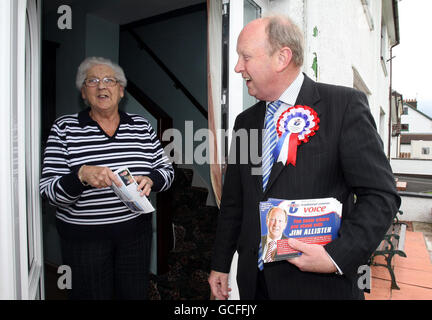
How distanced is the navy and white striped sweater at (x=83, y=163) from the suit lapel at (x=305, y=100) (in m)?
0.85

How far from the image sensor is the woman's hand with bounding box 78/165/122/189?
1.39 metres

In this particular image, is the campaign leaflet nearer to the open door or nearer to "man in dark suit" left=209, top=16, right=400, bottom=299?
"man in dark suit" left=209, top=16, right=400, bottom=299

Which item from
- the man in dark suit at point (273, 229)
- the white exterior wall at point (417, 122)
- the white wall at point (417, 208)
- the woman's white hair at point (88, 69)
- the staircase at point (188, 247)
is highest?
the white exterior wall at point (417, 122)

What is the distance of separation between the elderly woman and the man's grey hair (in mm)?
924

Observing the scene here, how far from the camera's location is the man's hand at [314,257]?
37.2 inches

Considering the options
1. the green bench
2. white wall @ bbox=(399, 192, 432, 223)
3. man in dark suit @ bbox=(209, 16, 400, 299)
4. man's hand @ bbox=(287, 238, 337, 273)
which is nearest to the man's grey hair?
man in dark suit @ bbox=(209, 16, 400, 299)

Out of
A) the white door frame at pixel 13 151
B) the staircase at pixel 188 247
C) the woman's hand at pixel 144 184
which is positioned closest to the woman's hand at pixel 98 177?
the woman's hand at pixel 144 184

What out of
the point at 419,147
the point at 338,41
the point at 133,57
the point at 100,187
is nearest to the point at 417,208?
the point at 338,41

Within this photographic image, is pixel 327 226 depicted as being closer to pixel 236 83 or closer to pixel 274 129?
pixel 274 129

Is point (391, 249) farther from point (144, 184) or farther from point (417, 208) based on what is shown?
point (417, 208)

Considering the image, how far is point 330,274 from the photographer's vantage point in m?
1.04

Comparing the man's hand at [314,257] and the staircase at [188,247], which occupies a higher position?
the man's hand at [314,257]

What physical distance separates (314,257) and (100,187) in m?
1.03

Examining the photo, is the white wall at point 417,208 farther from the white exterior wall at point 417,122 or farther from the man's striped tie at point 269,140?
the white exterior wall at point 417,122
